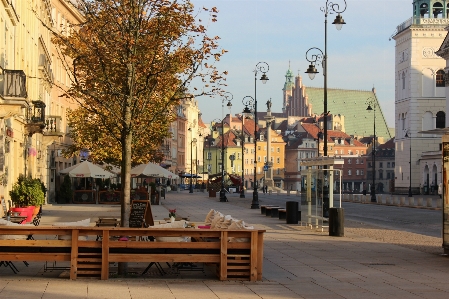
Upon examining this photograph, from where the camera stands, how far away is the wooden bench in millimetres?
14290

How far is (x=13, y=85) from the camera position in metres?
26.4

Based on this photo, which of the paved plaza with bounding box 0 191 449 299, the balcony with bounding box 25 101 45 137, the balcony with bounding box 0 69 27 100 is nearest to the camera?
the paved plaza with bounding box 0 191 449 299

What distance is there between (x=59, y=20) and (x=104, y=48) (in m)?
44.3

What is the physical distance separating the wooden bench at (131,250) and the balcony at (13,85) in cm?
1251

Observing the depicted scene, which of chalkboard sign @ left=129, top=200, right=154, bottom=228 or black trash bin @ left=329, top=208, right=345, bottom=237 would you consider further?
black trash bin @ left=329, top=208, right=345, bottom=237

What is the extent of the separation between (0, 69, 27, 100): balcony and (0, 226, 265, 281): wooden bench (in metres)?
12.5

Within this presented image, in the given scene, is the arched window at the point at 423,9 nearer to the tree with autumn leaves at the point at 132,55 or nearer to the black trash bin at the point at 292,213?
the black trash bin at the point at 292,213

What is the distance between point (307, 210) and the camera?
30625 mm

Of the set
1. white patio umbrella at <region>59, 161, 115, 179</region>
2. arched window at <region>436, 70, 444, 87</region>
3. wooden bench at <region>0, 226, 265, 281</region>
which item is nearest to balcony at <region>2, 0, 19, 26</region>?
wooden bench at <region>0, 226, 265, 281</region>

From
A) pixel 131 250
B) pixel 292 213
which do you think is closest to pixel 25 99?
pixel 292 213

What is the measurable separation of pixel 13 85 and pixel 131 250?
43.2ft

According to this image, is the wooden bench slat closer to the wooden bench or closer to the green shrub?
the wooden bench

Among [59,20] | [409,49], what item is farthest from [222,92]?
[409,49]

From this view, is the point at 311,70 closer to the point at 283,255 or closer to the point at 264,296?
the point at 283,255
